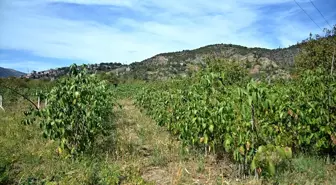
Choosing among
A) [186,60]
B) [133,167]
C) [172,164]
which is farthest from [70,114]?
[186,60]

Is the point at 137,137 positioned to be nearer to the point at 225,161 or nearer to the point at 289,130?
the point at 225,161

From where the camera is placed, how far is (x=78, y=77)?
14.9ft

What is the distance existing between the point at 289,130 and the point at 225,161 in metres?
1.37

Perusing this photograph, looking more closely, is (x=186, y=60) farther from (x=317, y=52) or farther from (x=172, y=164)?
(x=172, y=164)

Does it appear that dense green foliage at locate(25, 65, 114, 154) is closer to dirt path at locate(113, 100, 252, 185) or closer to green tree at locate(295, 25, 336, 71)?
dirt path at locate(113, 100, 252, 185)

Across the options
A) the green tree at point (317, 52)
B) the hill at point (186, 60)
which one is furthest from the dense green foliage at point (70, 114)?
the hill at point (186, 60)

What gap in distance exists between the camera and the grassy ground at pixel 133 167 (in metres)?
3.76

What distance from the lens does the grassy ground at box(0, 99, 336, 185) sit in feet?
12.3

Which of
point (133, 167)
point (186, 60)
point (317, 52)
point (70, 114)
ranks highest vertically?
point (186, 60)

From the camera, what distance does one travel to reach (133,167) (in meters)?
4.31

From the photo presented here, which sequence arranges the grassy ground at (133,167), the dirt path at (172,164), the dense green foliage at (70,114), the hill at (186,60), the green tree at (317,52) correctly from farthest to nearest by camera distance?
the hill at (186,60)
the green tree at (317,52)
the dense green foliage at (70,114)
the dirt path at (172,164)
the grassy ground at (133,167)

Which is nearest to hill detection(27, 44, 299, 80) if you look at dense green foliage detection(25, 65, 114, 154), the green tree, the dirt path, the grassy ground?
the green tree

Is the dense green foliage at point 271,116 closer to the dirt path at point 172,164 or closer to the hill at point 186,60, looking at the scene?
the dirt path at point 172,164

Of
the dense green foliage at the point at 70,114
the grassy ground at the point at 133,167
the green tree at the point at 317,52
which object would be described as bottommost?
the grassy ground at the point at 133,167
